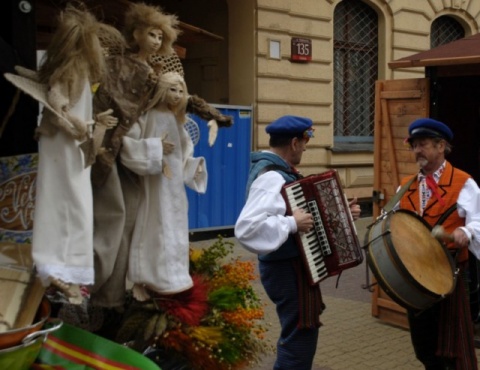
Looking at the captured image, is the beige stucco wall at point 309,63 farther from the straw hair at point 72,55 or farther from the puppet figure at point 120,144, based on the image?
the straw hair at point 72,55

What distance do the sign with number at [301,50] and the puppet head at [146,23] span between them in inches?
353

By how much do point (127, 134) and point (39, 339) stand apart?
31.5 inches

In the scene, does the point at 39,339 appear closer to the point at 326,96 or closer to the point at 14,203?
the point at 14,203

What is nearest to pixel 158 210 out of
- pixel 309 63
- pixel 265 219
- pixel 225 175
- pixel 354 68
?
pixel 265 219

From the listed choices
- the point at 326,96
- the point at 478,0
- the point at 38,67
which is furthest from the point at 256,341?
the point at 478,0

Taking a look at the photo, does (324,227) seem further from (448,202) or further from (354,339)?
(354,339)

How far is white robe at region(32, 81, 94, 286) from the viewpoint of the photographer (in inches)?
85.3

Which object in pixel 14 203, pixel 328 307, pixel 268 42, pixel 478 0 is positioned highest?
pixel 478 0

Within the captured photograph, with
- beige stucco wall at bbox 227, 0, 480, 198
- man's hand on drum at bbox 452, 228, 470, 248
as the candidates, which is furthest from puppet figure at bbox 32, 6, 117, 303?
beige stucco wall at bbox 227, 0, 480, 198

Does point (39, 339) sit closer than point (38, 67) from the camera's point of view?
Yes

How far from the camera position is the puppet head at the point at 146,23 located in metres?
2.72

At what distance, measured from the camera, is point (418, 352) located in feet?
14.0

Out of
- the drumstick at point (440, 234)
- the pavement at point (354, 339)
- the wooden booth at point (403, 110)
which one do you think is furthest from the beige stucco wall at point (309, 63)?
the drumstick at point (440, 234)

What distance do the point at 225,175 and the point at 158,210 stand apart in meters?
7.87
